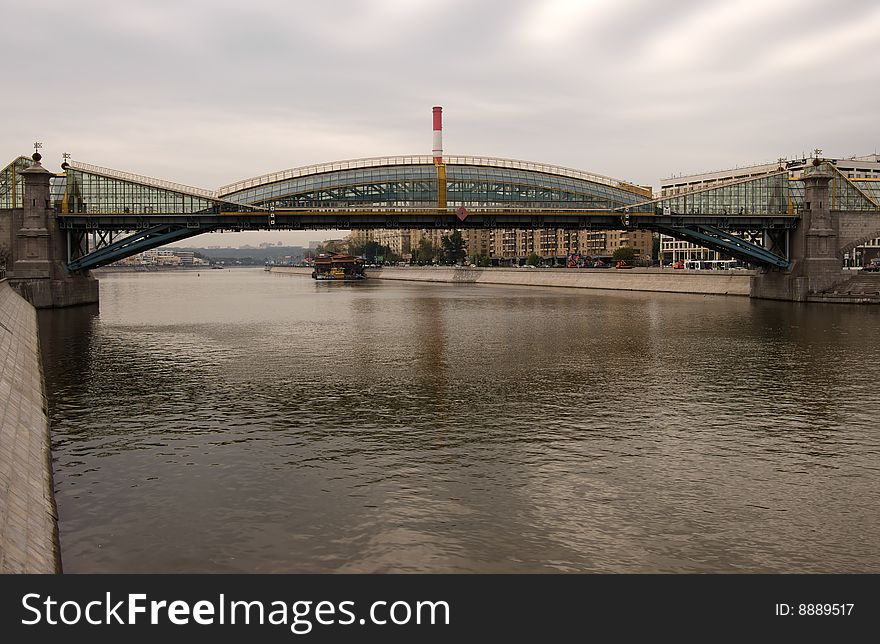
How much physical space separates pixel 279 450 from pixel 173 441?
3180mm

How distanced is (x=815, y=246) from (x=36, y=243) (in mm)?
69261

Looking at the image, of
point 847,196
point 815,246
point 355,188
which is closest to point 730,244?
point 815,246

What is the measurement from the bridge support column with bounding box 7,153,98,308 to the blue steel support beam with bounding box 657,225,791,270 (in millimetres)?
55805

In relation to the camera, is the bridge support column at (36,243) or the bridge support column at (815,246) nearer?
the bridge support column at (36,243)

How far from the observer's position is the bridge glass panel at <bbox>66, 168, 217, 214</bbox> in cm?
6912

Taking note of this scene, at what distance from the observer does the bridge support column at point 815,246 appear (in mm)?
76188

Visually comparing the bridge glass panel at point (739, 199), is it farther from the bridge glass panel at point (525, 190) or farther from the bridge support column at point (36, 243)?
the bridge support column at point (36, 243)

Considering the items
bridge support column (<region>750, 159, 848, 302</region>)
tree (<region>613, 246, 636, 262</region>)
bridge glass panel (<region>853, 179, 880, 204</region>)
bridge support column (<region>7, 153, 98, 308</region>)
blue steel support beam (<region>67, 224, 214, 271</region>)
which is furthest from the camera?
tree (<region>613, 246, 636, 262</region>)

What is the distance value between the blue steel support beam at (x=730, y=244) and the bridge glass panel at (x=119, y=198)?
45812 millimetres

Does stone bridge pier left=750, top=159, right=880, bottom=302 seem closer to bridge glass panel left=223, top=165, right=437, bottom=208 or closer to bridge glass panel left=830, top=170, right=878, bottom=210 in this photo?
bridge glass panel left=830, top=170, right=878, bottom=210

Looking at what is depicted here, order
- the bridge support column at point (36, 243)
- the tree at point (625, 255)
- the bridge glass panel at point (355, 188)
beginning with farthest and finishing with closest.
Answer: the tree at point (625, 255)
the bridge glass panel at point (355, 188)
the bridge support column at point (36, 243)

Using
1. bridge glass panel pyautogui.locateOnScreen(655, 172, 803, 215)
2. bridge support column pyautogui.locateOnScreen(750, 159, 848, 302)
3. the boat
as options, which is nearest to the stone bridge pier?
bridge support column pyautogui.locateOnScreen(750, 159, 848, 302)

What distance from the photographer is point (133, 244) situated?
7106cm

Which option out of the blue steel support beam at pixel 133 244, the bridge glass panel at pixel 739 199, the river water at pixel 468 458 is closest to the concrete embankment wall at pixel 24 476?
the river water at pixel 468 458
